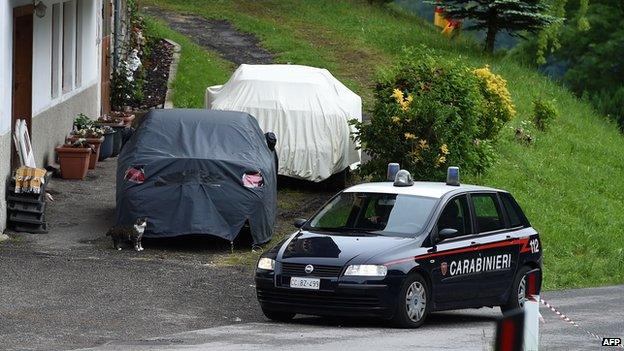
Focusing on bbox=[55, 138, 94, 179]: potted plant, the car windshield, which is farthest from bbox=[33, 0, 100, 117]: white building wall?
the car windshield

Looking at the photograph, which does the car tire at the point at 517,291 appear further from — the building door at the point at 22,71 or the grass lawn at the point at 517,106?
the building door at the point at 22,71

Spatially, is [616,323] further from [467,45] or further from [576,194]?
[467,45]

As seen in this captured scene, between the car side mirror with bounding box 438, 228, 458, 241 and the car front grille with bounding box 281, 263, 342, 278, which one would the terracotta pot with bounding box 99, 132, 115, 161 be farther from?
the car side mirror with bounding box 438, 228, 458, 241

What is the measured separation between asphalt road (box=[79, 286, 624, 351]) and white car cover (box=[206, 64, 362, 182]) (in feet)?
20.7

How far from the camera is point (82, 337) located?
1134cm

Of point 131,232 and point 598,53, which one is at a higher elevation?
point 131,232

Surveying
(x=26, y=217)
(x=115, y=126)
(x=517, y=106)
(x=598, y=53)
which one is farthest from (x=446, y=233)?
(x=598, y=53)

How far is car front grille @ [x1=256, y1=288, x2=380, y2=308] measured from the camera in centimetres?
1223

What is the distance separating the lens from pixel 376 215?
13.4 m

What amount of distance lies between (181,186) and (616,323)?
5.54 metres

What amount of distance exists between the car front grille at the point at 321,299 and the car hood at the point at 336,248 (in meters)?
0.30

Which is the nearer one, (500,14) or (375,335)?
(375,335)

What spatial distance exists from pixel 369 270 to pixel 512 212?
263cm

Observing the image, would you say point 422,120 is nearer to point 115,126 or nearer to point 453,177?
point 453,177
